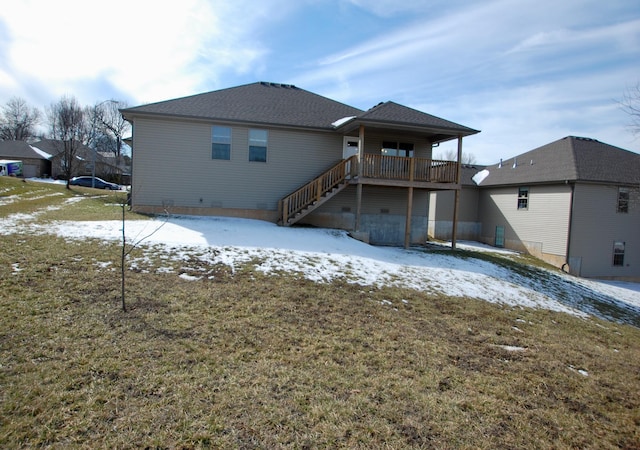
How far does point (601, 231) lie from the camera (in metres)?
18.9

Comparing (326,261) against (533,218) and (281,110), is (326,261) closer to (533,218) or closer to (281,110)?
(281,110)

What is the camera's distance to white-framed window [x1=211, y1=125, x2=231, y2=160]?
14281 mm

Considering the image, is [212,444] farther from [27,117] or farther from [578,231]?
[27,117]

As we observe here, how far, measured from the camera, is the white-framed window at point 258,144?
47.9ft

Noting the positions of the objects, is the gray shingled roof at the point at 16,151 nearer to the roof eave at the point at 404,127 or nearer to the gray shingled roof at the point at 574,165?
the roof eave at the point at 404,127

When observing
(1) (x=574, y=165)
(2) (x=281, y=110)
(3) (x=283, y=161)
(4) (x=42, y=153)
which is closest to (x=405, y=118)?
(3) (x=283, y=161)

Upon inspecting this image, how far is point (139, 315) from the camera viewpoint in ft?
16.6

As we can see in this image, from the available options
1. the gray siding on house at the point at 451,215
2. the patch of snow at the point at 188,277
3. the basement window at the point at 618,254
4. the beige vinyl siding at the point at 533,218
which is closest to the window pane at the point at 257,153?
the patch of snow at the point at 188,277

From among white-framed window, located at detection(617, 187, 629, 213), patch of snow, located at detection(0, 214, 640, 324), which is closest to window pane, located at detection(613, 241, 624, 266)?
white-framed window, located at detection(617, 187, 629, 213)

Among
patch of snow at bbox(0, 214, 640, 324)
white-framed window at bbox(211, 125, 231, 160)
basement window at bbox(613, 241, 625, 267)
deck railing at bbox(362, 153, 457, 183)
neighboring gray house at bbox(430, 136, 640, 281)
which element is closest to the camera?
patch of snow at bbox(0, 214, 640, 324)

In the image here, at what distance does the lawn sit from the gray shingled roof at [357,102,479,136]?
846 cm

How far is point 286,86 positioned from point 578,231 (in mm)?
16977

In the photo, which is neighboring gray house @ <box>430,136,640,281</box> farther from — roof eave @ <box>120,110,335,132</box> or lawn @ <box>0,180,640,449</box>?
lawn @ <box>0,180,640,449</box>

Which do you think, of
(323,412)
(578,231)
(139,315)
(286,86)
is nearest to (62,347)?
(139,315)
